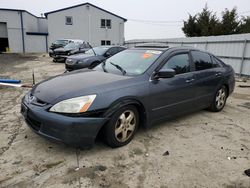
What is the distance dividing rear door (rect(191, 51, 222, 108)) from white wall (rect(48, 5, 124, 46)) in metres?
27.9

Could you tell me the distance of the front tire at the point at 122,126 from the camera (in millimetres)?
3336

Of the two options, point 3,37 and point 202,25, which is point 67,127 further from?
point 3,37

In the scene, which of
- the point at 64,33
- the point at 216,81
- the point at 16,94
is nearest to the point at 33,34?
the point at 64,33

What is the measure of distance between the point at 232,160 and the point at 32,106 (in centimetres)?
298

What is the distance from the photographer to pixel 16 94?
6891 millimetres

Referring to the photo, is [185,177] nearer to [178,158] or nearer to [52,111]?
[178,158]

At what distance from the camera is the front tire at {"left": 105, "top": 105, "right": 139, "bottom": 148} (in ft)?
10.9

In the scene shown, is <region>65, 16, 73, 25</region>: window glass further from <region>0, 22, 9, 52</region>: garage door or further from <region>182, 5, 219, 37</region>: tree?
<region>182, 5, 219, 37</region>: tree

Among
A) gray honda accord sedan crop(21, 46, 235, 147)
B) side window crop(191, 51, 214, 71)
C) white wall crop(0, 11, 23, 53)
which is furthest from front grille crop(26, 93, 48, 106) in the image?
white wall crop(0, 11, 23, 53)

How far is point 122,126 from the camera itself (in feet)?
11.5

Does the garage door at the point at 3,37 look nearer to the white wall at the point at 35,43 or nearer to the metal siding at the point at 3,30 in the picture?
the metal siding at the point at 3,30

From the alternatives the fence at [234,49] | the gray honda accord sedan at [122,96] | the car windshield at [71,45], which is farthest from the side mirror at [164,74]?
the car windshield at [71,45]

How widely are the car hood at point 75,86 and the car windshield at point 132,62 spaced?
0.30 metres

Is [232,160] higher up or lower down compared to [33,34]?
lower down
